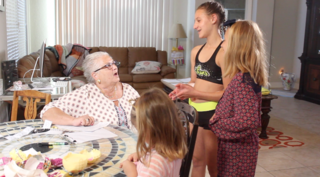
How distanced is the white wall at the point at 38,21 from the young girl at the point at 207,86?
4969 mm

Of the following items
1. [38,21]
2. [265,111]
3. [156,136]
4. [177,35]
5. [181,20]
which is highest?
[181,20]

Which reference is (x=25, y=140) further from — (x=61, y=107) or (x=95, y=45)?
(x=95, y=45)

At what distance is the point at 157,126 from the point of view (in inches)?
42.6

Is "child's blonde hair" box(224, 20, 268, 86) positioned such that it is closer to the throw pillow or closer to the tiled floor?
the tiled floor

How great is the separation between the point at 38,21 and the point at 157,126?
5.69 metres

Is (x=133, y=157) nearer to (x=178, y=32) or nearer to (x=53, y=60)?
(x=53, y=60)

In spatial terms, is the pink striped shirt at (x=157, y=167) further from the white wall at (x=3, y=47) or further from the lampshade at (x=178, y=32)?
the lampshade at (x=178, y=32)

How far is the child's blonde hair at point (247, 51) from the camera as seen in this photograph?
1.42 meters

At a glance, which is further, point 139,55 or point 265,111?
point 139,55

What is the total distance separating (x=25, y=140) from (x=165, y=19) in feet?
19.0

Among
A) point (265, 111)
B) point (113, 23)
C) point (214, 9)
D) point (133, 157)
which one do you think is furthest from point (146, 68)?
point (133, 157)

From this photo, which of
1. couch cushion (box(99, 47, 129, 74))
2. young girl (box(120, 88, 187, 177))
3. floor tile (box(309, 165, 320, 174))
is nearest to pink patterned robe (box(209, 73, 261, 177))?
young girl (box(120, 88, 187, 177))

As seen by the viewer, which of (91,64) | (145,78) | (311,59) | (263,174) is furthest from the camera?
(145,78)

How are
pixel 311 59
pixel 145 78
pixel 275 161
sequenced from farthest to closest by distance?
1. pixel 145 78
2. pixel 311 59
3. pixel 275 161
